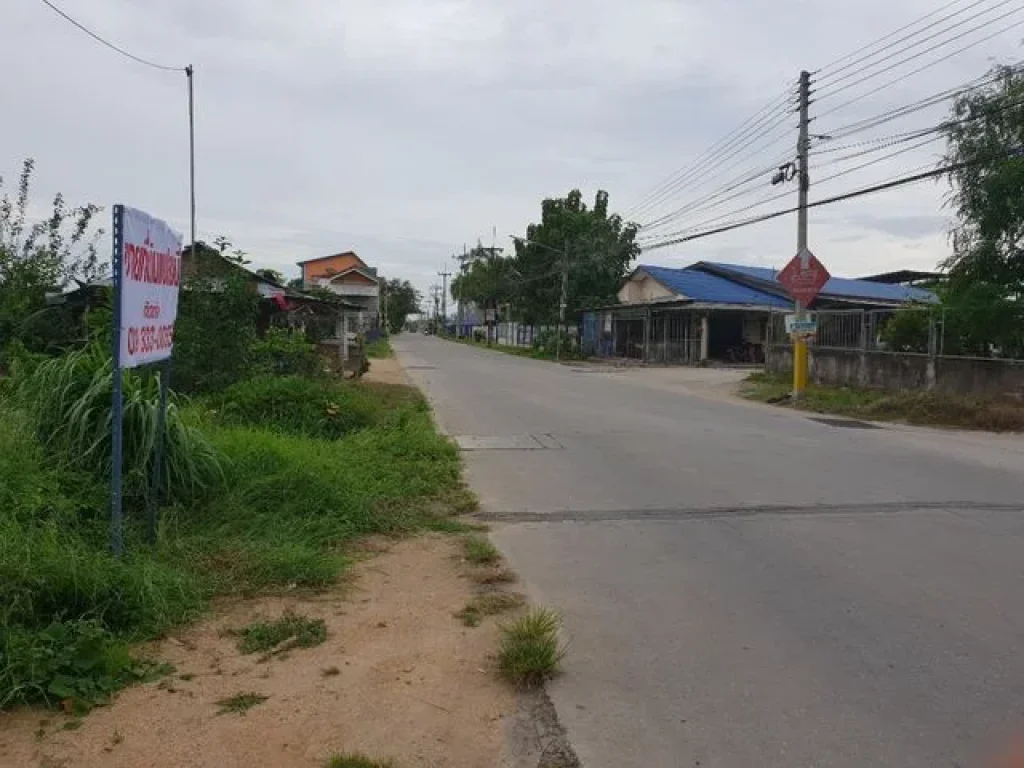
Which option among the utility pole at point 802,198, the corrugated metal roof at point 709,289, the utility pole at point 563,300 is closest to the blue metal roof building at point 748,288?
the corrugated metal roof at point 709,289

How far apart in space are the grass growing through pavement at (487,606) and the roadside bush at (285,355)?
31.4 ft

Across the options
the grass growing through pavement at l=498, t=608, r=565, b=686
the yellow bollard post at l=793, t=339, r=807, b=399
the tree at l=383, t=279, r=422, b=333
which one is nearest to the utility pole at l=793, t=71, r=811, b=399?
the yellow bollard post at l=793, t=339, r=807, b=399

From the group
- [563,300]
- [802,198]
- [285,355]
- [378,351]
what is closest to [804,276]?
[802,198]

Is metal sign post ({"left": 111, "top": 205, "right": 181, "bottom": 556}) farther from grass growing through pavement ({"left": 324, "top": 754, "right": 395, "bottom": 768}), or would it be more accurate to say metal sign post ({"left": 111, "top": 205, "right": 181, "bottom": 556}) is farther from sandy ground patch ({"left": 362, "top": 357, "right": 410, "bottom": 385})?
sandy ground patch ({"left": 362, "top": 357, "right": 410, "bottom": 385})

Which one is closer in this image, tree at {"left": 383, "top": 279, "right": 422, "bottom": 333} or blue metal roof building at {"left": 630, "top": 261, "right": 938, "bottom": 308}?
blue metal roof building at {"left": 630, "top": 261, "right": 938, "bottom": 308}

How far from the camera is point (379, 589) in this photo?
17.8 feet

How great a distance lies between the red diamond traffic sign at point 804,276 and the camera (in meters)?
20.2

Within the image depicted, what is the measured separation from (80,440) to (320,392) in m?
5.56

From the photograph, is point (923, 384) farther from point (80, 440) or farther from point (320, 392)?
point (80, 440)

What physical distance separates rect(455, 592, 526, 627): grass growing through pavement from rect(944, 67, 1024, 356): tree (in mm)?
15571

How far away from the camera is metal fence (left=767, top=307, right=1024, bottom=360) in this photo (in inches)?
701

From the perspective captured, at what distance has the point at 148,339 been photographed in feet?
17.1

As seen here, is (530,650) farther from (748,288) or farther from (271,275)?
(748,288)

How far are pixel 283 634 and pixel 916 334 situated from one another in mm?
18848
